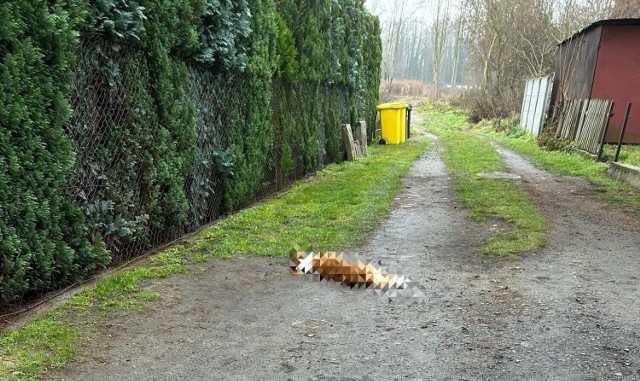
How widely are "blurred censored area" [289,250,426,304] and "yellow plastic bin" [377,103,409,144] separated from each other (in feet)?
43.2

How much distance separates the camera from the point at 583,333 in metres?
3.22

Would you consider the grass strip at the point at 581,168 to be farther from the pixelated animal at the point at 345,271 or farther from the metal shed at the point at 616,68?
the pixelated animal at the point at 345,271

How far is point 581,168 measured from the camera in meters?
10.8

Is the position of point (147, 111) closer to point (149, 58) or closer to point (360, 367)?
point (149, 58)

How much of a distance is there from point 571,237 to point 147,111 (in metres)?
4.64

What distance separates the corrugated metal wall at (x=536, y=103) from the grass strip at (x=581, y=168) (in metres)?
0.98

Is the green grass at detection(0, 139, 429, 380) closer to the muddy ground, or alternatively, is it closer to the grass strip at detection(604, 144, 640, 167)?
the muddy ground

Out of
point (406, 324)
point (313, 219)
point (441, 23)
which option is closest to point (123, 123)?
point (313, 219)

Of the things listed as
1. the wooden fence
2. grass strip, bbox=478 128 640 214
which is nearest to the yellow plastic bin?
grass strip, bbox=478 128 640 214

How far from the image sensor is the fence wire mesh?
13.1ft

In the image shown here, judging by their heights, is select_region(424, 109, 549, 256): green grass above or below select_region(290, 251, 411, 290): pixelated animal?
below

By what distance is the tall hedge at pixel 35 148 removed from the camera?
10.3ft

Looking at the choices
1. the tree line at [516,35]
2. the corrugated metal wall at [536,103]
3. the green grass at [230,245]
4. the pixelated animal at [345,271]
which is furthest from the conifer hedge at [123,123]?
the tree line at [516,35]

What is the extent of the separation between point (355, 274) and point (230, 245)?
1527 mm
